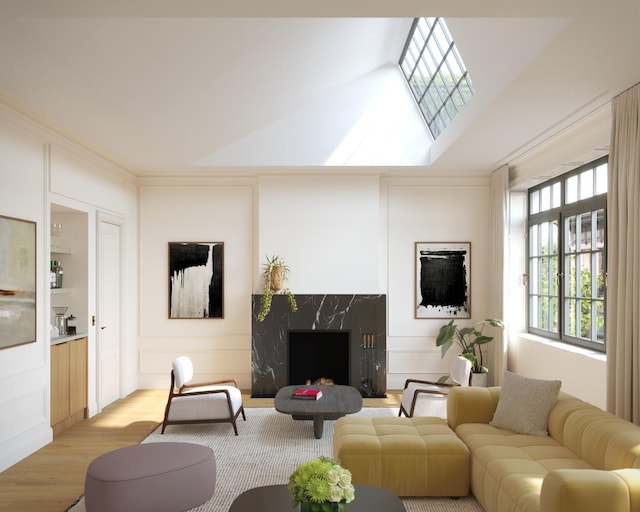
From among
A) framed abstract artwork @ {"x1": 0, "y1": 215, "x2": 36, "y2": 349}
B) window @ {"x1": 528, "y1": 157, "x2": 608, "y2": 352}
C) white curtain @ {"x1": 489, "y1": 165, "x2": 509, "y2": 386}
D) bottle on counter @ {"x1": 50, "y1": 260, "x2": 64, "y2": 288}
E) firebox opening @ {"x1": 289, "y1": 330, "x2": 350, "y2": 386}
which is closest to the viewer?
framed abstract artwork @ {"x1": 0, "y1": 215, "x2": 36, "y2": 349}

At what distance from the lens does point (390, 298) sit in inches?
299

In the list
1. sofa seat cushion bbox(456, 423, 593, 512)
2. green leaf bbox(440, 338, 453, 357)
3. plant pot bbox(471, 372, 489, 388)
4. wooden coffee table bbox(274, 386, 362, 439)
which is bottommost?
plant pot bbox(471, 372, 489, 388)

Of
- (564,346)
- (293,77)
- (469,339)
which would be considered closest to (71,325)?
(293,77)

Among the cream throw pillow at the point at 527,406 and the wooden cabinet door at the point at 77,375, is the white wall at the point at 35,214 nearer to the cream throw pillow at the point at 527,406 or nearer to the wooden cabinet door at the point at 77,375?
the wooden cabinet door at the point at 77,375

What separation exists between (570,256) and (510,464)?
3.24m

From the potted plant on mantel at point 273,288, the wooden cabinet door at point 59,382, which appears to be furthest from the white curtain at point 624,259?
the wooden cabinet door at point 59,382

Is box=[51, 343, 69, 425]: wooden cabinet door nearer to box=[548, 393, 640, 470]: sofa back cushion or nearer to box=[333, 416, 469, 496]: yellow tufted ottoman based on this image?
box=[333, 416, 469, 496]: yellow tufted ottoman

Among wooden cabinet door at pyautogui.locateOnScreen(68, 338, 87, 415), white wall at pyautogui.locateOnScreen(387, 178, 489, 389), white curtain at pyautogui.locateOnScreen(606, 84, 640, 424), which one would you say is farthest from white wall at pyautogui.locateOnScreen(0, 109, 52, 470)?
white curtain at pyautogui.locateOnScreen(606, 84, 640, 424)

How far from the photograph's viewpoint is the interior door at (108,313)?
6394 mm

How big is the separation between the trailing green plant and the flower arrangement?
181 inches

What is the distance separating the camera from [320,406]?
5.16 metres

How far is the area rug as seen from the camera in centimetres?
372

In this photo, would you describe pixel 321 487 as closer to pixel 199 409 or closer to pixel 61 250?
pixel 199 409

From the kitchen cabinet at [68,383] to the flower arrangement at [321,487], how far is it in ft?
12.0
